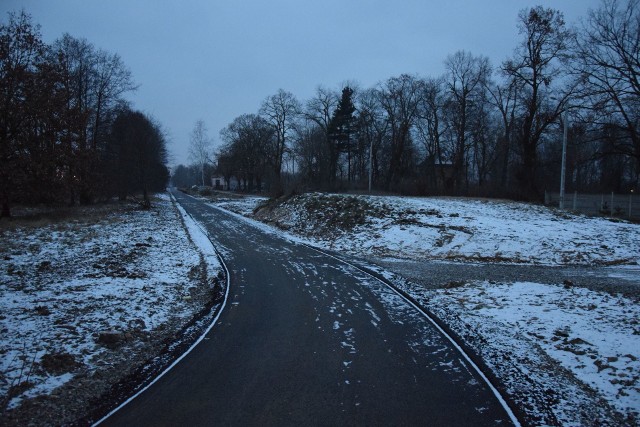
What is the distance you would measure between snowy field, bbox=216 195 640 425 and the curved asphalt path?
2.63 feet

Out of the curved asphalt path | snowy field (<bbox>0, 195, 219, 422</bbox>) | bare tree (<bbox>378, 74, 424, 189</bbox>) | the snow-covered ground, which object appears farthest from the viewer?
bare tree (<bbox>378, 74, 424, 189</bbox>)

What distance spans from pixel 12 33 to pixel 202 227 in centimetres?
1395

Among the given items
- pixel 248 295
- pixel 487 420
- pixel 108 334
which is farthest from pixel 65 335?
pixel 487 420

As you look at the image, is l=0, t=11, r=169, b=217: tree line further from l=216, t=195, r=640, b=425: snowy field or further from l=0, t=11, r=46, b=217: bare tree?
l=216, t=195, r=640, b=425: snowy field

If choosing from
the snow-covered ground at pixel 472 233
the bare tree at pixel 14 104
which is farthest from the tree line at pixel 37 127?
the snow-covered ground at pixel 472 233

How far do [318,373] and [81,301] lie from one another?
573 cm

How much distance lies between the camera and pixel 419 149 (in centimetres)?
6781

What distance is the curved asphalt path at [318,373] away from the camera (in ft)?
14.0

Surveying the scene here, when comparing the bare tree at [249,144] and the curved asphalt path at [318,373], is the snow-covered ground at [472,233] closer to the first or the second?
the curved asphalt path at [318,373]

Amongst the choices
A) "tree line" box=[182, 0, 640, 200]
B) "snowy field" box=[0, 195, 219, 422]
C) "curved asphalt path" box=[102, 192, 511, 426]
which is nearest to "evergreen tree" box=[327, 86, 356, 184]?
"tree line" box=[182, 0, 640, 200]

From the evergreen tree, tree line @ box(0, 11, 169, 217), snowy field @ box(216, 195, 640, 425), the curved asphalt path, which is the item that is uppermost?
the evergreen tree

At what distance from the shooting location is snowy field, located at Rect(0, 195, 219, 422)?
5316 mm

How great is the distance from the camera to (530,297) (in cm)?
898

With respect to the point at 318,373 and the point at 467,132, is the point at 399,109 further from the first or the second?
the point at 318,373
